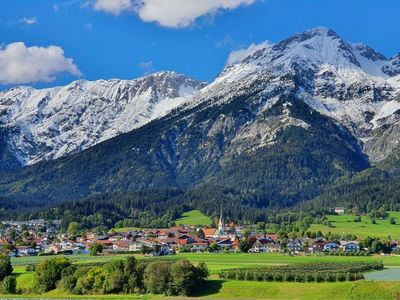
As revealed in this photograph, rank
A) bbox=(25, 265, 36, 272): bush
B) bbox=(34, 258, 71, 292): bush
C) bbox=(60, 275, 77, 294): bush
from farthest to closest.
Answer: bbox=(25, 265, 36, 272): bush < bbox=(34, 258, 71, 292): bush < bbox=(60, 275, 77, 294): bush

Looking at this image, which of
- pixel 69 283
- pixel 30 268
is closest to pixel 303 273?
pixel 69 283

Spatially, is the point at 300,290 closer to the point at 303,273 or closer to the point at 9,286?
the point at 303,273

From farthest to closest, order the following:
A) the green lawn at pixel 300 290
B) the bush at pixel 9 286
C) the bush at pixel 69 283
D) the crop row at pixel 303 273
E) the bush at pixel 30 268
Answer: the bush at pixel 30 268, the bush at pixel 9 286, the bush at pixel 69 283, the crop row at pixel 303 273, the green lawn at pixel 300 290

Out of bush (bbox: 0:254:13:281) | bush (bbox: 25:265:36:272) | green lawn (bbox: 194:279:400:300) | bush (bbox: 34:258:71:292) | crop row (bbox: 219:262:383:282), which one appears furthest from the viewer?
bush (bbox: 25:265:36:272)

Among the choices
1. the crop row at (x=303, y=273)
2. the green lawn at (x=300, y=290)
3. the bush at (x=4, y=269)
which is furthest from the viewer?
the bush at (x=4, y=269)

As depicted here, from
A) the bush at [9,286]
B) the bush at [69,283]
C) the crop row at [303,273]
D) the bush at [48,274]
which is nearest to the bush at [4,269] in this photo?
the bush at [9,286]

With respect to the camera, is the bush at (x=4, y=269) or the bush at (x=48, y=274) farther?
the bush at (x=4, y=269)

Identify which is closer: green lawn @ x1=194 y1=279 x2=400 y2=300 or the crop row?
green lawn @ x1=194 y1=279 x2=400 y2=300

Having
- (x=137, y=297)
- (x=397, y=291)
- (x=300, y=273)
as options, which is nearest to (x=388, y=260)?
(x=300, y=273)

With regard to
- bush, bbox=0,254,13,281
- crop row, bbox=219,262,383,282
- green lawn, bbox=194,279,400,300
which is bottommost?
green lawn, bbox=194,279,400,300

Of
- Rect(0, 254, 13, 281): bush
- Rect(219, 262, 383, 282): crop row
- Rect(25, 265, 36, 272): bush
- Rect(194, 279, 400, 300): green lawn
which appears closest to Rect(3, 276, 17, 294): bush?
Rect(0, 254, 13, 281): bush

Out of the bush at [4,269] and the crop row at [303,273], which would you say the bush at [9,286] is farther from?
the crop row at [303,273]

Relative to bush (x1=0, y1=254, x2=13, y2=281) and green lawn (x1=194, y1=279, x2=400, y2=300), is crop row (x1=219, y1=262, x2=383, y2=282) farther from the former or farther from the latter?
bush (x1=0, y1=254, x2=13, y2=281)

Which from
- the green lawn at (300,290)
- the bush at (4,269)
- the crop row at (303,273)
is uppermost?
the bush at (4,269)
